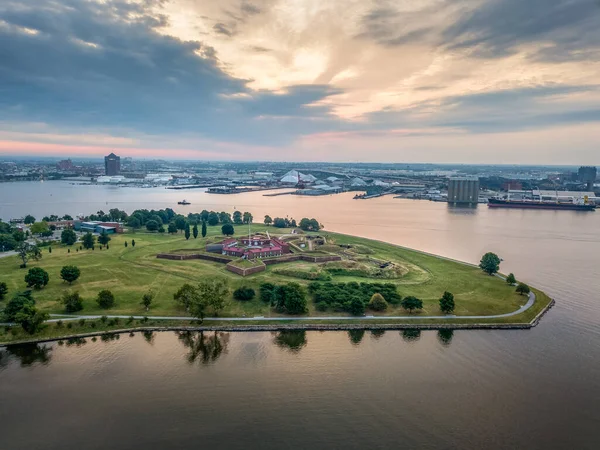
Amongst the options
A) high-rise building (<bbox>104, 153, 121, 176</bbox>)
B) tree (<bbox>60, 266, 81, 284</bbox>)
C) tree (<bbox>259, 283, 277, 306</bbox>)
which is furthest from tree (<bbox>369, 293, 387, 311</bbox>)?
high-rise building (<bbox>104, 153, 121, 176</bbox>)

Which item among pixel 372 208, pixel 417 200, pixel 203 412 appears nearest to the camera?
pixel 203 412

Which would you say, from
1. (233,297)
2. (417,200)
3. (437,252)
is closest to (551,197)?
(417,200)

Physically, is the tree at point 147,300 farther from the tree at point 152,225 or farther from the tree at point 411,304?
the tree at point 152,225

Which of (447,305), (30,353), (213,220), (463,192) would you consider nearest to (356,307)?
(447,305)

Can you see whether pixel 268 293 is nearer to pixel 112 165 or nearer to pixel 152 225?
pixel 152 225

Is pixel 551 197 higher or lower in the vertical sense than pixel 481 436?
higher

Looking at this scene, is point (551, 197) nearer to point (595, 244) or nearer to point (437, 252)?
point (595, 244)
